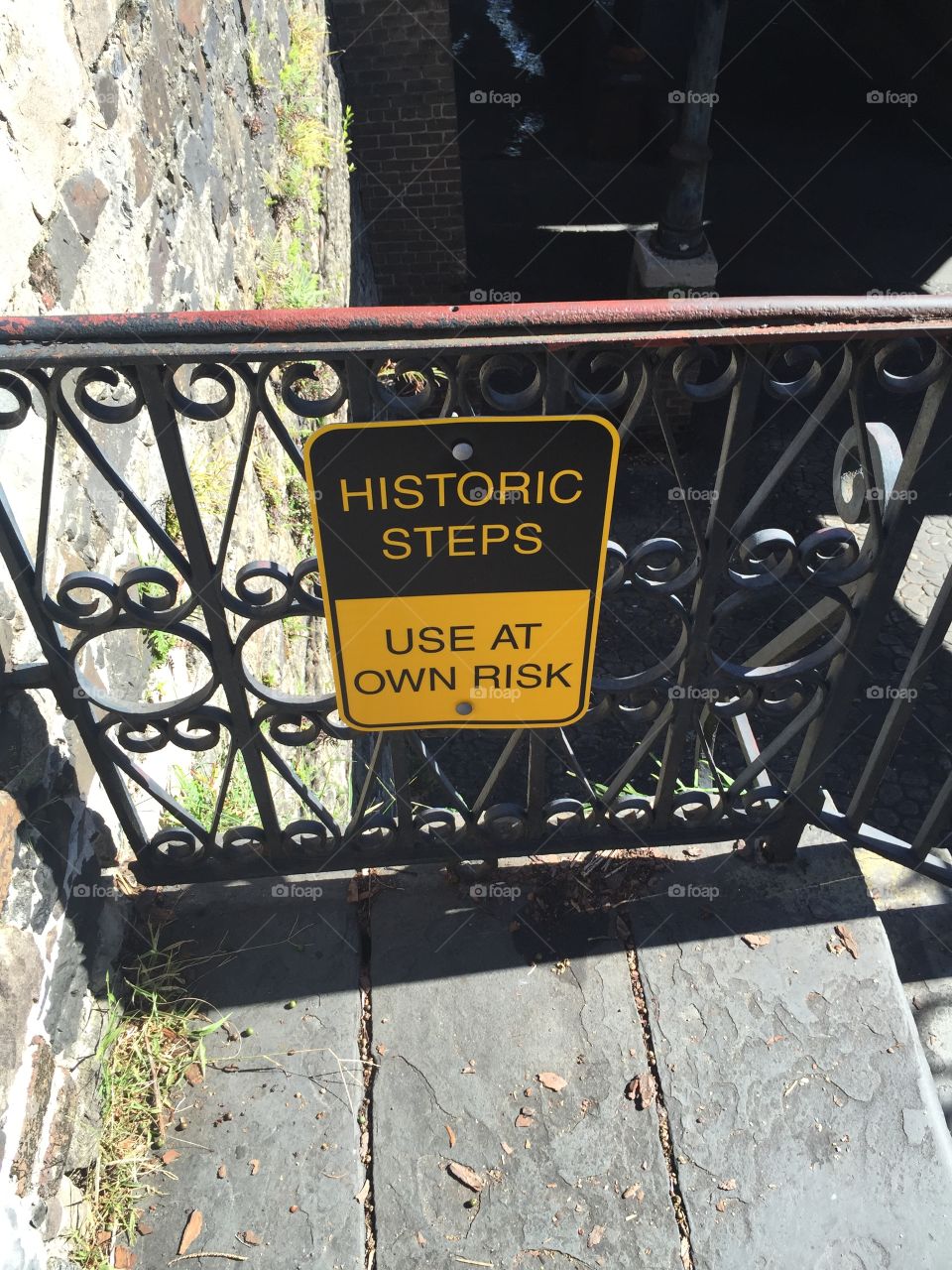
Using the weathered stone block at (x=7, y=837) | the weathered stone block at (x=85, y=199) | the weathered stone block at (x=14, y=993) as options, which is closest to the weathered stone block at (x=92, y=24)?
the weathered stone block at (x=85, y=199)

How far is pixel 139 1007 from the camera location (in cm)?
A: 207

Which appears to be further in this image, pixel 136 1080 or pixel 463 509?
pixel 136 1080

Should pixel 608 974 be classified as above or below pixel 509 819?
below

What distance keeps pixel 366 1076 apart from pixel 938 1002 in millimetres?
1585

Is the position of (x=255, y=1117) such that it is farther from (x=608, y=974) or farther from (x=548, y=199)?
(x=548, y=199)

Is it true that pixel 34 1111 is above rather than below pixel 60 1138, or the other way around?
above

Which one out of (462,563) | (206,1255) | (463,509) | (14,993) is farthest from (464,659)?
(206,1255)

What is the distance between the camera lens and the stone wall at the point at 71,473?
168 cm

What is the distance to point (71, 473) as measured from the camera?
1934 mm

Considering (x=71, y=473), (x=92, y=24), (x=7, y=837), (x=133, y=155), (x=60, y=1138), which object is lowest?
(x=60, y=1138)

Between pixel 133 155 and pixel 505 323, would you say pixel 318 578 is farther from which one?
pixel 133 155

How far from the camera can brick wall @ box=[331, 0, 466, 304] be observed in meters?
6.47

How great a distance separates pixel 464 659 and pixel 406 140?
21.1ft

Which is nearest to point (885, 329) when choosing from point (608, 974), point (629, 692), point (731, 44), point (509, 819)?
point (629, 692)
